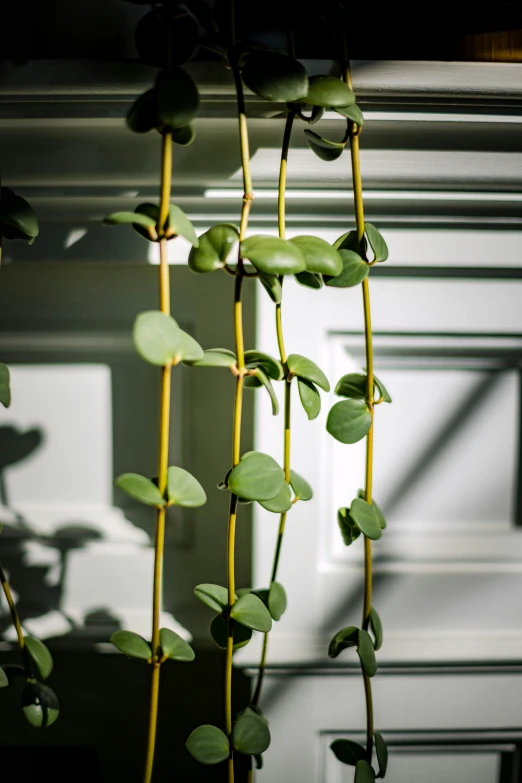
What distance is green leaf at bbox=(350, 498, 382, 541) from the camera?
44 centimetres

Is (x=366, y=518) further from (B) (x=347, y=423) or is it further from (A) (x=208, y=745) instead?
(A) (x=208, y=745)

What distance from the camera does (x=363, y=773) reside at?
48cm

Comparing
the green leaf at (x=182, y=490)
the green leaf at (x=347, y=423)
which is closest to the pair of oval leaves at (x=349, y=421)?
the green leaf at (x=347, y=423)

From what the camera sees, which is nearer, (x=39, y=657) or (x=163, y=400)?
(x=163, y=400)

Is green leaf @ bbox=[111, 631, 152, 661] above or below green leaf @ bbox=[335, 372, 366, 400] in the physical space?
below

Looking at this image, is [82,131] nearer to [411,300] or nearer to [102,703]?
[411,300]

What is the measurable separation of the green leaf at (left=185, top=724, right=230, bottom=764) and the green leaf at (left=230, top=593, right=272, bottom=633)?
97mm

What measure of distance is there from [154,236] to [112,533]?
357mm

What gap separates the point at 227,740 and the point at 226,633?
3.2 inches

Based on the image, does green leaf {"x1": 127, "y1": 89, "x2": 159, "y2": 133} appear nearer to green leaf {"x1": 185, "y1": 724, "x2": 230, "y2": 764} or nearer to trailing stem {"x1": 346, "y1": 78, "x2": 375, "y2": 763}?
trailing stem {"x1": 346, "y1": 78, "x2": 375, "y2": 763}

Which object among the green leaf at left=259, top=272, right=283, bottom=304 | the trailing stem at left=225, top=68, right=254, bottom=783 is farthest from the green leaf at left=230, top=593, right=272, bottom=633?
the green leaf at left=259, top=272, right=283, bottom=304

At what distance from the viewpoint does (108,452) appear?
0.62 metres

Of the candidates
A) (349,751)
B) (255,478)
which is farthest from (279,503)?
(349,751)

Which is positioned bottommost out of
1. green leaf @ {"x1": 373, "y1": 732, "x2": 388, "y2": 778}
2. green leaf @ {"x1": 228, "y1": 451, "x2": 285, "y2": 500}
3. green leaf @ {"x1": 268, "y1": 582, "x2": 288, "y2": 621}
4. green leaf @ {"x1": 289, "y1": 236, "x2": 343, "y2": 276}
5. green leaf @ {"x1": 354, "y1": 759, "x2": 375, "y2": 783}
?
green leaf @ {"x1": 354, "y1": 759, "x2": 375, "y2": 783}
